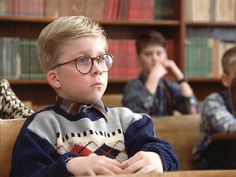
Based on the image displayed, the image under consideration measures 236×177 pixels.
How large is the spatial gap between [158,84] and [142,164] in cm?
231

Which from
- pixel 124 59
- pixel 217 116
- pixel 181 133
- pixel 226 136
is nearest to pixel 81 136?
pixel 226 136

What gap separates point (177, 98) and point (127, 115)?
2.14 metres

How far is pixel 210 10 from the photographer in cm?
422

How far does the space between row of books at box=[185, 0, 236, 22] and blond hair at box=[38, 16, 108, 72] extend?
2.67 metres

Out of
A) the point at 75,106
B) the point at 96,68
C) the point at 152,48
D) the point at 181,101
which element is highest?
the point at 96,68

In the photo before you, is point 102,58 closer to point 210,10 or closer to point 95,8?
point 95,8

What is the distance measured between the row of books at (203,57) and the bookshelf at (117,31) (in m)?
0.06

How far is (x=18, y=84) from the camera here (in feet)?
12.9

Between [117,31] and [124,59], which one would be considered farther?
[117,31]

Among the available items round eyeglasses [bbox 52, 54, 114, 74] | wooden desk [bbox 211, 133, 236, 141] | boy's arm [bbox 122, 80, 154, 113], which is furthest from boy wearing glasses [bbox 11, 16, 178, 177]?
boy's arm [bbox 122, 80, 154, 113]

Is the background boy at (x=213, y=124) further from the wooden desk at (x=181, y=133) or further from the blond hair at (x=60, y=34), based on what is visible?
the blond hair at (x=60, y=34)

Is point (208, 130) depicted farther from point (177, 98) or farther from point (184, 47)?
point (184, 47)

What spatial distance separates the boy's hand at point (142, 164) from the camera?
4.53ft

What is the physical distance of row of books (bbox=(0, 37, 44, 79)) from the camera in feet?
12.5
